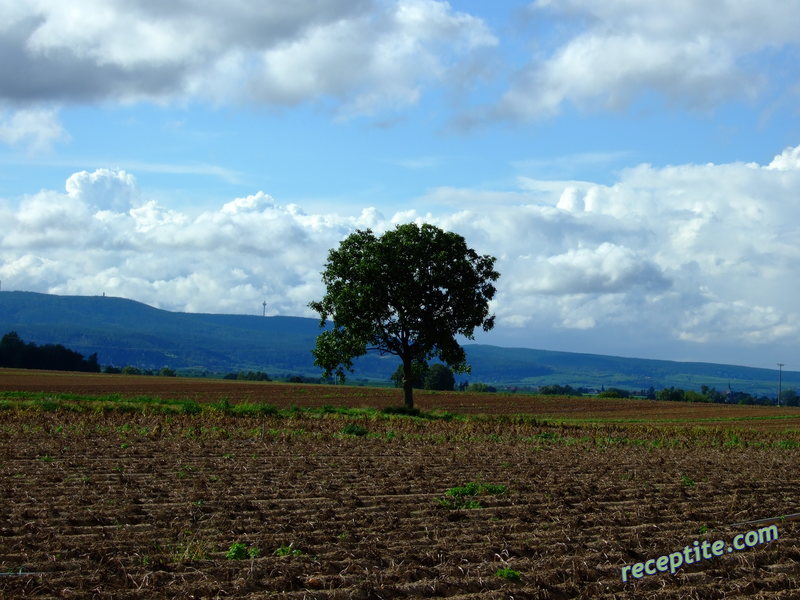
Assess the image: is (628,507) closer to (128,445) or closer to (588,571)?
(588,571)

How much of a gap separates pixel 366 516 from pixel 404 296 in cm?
3762

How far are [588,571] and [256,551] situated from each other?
4863 millimetres

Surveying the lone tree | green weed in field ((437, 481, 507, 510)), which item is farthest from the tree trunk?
green weed in field ((437, 481, 507, 510))

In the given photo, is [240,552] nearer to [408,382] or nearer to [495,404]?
[408,382]

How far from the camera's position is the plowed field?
11469 millimetres

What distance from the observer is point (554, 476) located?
23.1 metres

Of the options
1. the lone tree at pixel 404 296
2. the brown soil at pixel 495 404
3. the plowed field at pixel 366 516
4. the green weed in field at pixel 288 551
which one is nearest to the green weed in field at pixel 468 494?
the plowed field at pixel 366 516

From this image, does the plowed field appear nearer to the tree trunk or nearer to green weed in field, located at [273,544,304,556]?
green weed in field, located at [273,544,304,556]

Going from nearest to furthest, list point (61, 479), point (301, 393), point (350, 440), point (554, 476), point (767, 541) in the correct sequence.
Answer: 1. point (767, 541)
2. point (61, 479)
3. point (554, 476)
4. point (350, 440)
5. point (301, 393)

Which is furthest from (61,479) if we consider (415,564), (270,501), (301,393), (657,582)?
(301,393)

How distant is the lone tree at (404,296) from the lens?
53938 millimetres

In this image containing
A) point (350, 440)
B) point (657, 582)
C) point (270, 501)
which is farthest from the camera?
point (350, 440)

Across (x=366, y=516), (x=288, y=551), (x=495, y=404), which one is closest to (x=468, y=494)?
(x=366, y=516)

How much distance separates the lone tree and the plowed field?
20.9 metres
